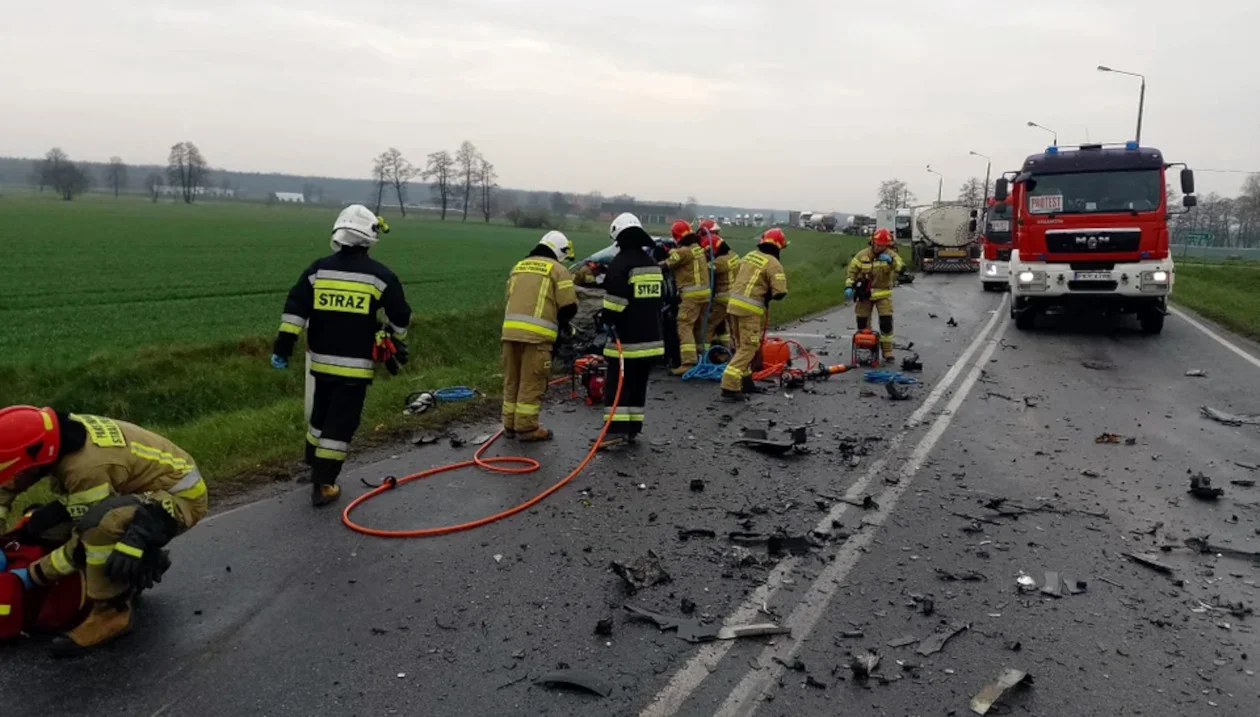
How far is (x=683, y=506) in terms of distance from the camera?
6.00m

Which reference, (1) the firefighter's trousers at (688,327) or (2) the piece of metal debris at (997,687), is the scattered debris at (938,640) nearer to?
(2) the piece of metal debris at (997,687)

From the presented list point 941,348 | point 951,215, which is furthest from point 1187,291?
point 941,348

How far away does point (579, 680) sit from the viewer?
3.63 meters

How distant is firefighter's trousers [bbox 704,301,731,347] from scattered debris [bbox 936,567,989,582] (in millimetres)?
7862

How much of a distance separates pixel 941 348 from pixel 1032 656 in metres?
10.5

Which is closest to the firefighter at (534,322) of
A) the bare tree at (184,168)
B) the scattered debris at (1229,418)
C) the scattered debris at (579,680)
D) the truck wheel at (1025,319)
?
the scattered debris at (579,680)

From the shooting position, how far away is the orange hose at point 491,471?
5.44 m

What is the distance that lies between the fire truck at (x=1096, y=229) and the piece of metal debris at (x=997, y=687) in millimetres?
12729

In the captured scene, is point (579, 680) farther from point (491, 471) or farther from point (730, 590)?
point (491, 471)

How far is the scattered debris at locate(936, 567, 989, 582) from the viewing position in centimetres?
474

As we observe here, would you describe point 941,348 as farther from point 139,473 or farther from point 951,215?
point 951,215

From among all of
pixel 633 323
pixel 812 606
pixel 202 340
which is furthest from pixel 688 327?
pixel 202 340

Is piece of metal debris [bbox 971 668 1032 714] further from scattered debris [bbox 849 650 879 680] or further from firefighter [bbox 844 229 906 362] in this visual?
firefighter [bbox 844 229 906 362]

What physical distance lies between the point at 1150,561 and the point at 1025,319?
1192 cm
